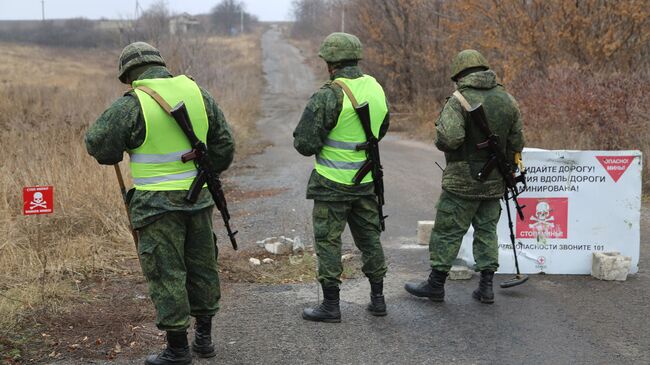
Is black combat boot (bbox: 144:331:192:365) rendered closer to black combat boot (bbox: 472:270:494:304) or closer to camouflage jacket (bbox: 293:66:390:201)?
camouflage jacket (bbox: 293:66:390:201)

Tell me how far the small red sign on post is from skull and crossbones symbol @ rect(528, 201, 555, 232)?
4.02m

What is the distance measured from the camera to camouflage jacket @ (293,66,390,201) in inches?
182

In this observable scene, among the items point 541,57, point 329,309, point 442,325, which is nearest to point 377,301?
point 329,309

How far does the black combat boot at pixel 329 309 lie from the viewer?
484 centimetres

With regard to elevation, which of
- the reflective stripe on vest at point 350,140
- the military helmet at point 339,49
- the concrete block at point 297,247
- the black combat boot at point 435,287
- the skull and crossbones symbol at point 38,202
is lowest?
the concrete block at point 297,247

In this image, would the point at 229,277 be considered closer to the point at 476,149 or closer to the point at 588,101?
the point at 476,149

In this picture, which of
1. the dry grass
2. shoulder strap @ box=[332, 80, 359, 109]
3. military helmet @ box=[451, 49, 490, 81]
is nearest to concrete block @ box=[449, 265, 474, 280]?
military helmet @ box=[451, 49, 490, 81]

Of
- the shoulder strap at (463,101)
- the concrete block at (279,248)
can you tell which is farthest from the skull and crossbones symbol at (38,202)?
the shoulder strap at (463,101)

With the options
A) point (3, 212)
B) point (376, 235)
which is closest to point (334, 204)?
point (376, 235)

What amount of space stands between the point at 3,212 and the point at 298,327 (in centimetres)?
404

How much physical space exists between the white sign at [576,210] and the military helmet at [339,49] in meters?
2.04

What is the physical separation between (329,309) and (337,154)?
114 centimetres

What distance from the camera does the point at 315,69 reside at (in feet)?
171

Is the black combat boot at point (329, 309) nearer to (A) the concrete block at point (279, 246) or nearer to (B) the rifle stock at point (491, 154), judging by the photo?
(B) the rifle stock at point (491, 154)
